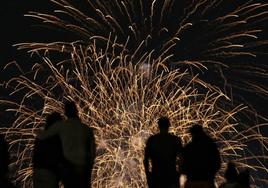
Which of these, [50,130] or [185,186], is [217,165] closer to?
[185,186]

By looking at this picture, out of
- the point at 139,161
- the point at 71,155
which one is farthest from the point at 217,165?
the point at 139,161

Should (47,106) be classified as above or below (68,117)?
above

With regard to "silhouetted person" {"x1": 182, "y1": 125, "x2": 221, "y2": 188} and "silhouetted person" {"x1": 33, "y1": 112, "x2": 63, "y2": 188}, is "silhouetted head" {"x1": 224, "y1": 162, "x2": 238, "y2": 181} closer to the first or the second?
"silhouetted person" {"x1": 182, "y1": 125, "x2": 221, "y2": 188}

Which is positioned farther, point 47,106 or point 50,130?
point 47,106

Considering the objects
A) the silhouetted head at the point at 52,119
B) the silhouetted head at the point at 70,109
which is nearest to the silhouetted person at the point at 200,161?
the silhouetted head at the point at 70,109

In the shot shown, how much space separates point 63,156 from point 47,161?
1.10 feet

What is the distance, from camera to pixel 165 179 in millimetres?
15734

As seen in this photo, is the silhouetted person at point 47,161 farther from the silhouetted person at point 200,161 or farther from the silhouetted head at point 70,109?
the silhouetted person at point 200,161

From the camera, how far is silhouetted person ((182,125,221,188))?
1496cm

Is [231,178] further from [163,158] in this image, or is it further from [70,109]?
[70,109]

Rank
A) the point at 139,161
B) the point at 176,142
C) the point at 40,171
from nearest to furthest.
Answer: the point at 40,171 < the point at 176,142 < the point at 139,161

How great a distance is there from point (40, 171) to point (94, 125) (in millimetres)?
14724

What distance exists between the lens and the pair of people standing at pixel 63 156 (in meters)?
14.9

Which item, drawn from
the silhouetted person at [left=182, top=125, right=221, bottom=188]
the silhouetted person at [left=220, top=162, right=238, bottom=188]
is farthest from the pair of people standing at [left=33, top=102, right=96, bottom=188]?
the silhouetted person at [left=220, top=162, right=238, bottom=188]
